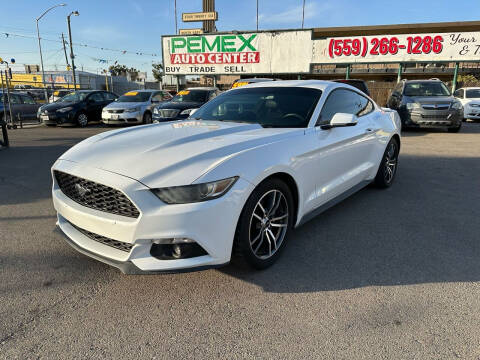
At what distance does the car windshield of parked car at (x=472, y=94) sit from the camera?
15.3 meters

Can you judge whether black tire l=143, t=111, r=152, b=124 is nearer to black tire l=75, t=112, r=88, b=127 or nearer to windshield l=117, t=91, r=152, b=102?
windshield l=117, t=91, r=152, b=102

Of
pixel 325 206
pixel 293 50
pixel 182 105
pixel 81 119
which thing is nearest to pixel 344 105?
pixel 325 206

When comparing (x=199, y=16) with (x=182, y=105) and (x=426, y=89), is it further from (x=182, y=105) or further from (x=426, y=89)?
(x=426, y=89)

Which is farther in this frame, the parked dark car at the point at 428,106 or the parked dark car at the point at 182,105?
the parked dark car at the point at 182,105

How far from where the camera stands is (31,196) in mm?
4715

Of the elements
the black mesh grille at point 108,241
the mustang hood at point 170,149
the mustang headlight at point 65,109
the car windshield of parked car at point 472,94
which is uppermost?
the car windshield of parked car at point 472,94

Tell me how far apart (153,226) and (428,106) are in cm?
1093

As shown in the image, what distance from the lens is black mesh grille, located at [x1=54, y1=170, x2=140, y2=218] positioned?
7.31 feet

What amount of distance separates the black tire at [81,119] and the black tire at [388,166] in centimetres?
1221

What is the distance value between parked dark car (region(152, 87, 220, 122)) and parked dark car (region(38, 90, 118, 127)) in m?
3.74

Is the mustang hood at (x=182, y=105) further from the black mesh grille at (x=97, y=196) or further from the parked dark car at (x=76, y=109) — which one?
the black mesh grille at (x=97, y=196)

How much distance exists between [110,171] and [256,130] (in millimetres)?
1353

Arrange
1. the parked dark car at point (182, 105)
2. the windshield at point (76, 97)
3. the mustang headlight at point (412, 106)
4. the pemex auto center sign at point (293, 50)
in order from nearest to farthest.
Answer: the mustang headlight at point (412, 106), the parked dark car at point (182, 105), the windshield at point (76, 97), the pemex auto center sign at point (293, 50)

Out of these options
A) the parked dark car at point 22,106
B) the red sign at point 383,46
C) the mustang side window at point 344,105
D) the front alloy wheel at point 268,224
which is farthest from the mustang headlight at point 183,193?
the red sign at point 383,46
